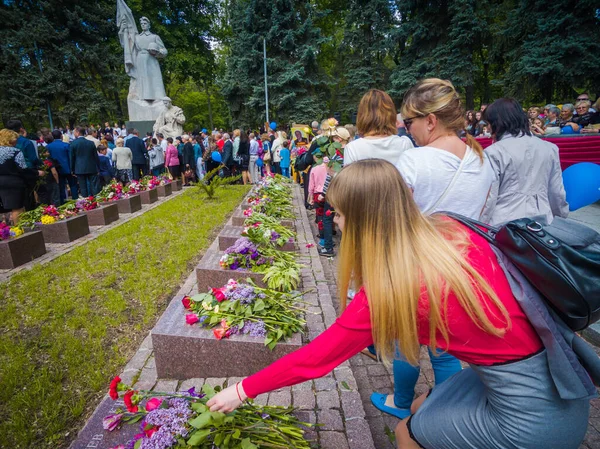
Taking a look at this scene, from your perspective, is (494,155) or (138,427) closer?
(138,427)

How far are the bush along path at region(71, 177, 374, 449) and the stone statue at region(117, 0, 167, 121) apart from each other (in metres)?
15.3

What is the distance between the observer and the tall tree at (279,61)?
67.3 feet

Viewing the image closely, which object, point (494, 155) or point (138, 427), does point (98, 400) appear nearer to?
point (138, 427)

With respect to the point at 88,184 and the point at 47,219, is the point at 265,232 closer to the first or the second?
the point at 47,219

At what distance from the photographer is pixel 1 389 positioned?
2.57 meters

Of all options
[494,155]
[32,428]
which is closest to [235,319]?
[32,428]

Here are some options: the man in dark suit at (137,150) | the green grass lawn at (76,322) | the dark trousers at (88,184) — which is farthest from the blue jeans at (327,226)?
the man in dark suit at (137,150)

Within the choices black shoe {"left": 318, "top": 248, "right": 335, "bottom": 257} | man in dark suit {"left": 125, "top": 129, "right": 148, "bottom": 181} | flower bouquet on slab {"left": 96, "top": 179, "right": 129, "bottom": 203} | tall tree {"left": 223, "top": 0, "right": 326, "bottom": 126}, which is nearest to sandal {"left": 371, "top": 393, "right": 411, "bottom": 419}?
black shoe {"left": 318, "top": 248, "right": 335, "bottom": 257}

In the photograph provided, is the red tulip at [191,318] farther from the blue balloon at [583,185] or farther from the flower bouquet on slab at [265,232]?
the blue balloon at [583,185]

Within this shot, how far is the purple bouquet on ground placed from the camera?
3.57 meters

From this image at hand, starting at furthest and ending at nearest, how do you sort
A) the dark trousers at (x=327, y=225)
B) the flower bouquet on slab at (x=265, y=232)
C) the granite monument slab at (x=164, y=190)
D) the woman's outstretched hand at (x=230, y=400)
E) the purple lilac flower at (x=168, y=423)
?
the granite monument slab at (x=164, y=190) < the dark trousers at (x=327, y=225) < the flower bouquet on slab at (x=265, y=232) < the purple lilac flower at (x=168, y=423) < the woman's outstretched hand at (x=230, y=400)

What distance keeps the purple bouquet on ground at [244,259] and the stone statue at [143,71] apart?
14.5 m

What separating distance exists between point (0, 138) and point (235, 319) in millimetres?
5876

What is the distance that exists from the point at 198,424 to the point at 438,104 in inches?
75.2
